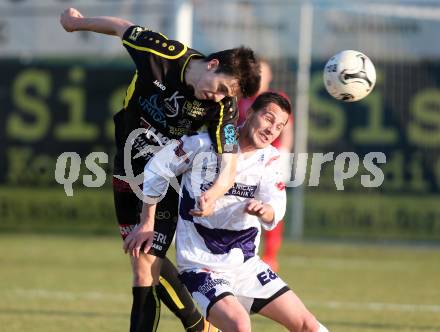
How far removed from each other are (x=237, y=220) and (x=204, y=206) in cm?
40

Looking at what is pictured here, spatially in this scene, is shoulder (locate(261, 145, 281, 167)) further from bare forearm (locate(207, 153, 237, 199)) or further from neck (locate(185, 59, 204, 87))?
neck (locate(185, 59, 204, 87))

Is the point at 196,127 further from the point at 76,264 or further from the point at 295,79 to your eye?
the point at 295,79

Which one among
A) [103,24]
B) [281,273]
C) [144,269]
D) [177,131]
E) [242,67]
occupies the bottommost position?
[281,273]

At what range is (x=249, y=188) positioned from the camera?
502 cm

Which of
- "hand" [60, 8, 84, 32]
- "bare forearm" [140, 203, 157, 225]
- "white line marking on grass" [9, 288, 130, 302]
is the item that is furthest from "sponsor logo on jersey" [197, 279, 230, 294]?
"white line marking on grass" [9, 288, 130, 302]

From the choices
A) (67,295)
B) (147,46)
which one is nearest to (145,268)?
(147,46)

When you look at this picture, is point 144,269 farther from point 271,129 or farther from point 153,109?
point 271,129

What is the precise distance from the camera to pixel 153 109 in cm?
524

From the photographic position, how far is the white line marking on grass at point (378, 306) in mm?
7609

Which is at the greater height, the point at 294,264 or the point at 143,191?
the point at 143,191

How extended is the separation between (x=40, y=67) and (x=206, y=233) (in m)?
9.54

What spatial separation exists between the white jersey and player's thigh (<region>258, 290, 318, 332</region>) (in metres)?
0.28

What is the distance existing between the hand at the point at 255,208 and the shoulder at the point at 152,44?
0.99m

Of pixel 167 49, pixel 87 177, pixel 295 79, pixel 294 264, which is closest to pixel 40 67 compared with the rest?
pixel 87 177
